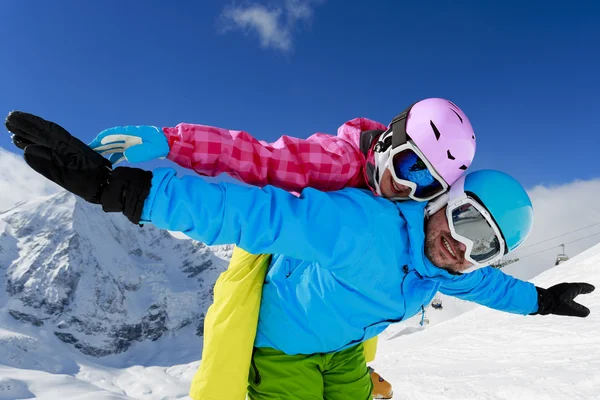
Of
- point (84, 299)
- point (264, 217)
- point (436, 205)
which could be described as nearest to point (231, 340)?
point (264, 217)

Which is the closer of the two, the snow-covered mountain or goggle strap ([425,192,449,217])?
goggle strap ([425,192,449,217])

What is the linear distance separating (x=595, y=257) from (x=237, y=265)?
71.3ft

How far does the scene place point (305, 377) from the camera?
2.94 metres

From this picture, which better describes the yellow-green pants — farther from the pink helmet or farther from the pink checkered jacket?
the pink helmet

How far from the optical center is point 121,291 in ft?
618

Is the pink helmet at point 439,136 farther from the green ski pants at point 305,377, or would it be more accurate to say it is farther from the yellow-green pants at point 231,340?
the green ski pants at point 305,377

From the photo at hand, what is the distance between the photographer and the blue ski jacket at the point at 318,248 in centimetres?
189

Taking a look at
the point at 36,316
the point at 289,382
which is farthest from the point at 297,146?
the point at 36,316

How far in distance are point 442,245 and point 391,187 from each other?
0.55 m

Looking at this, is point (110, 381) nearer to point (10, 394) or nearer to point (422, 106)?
point (10, 394)

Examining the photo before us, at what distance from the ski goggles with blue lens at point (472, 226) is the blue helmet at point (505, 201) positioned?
35 mm

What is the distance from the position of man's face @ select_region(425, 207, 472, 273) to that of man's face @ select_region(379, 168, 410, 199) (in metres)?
0.31

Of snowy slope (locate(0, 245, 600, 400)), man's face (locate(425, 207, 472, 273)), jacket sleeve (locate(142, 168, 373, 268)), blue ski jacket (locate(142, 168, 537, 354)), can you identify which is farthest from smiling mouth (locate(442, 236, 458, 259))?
snowy slope (locate(0, 245, 600, 400))

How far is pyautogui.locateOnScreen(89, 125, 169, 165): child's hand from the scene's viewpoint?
7.49 feet
